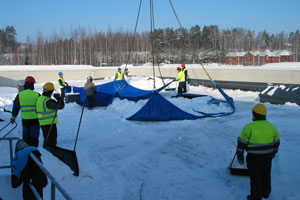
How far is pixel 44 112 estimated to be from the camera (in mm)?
5109

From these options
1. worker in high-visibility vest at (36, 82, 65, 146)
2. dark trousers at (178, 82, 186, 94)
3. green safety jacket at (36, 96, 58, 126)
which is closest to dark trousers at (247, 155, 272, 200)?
worker in high-visibility vest at (36, 82, 65, 146)

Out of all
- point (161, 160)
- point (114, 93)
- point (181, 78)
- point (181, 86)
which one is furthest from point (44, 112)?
point (181, 86)

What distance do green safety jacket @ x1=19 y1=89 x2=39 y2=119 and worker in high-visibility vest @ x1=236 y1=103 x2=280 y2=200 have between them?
3.75 metres

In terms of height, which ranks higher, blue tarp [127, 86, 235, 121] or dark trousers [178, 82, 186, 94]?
dark trousers [178, 82, 186, 94]

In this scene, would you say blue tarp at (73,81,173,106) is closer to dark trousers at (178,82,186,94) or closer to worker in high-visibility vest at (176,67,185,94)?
worker in high-visibility vest at (176,67,185,94)

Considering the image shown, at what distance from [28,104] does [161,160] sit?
282cm

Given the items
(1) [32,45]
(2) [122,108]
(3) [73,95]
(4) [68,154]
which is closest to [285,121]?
(2) [122,108]

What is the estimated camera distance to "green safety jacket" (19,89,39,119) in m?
5.21

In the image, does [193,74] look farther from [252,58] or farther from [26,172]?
[252,58]

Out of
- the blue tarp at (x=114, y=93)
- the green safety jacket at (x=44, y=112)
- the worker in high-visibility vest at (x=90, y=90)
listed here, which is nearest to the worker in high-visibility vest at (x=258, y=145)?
the green safety jacket at (x=44, y=112)

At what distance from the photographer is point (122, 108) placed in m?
11.4

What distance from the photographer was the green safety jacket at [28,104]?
5.21m

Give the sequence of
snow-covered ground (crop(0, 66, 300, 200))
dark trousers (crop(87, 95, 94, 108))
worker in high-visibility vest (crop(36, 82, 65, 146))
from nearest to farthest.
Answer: snow-covered ground (crop(0, 66, 300, 200))
worker in high-visibility vest (crop(36, 82, 65, 146))
dark trousers (crop(87, 95, 94, 108))

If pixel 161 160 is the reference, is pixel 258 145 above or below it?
above
